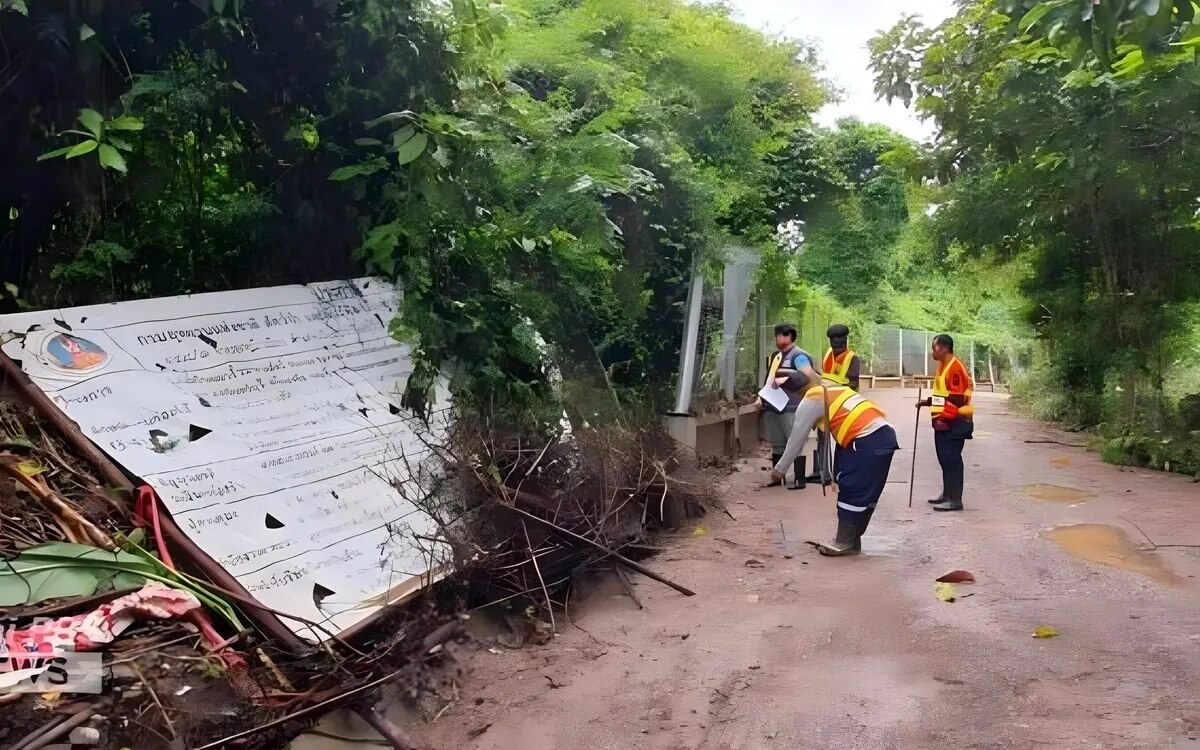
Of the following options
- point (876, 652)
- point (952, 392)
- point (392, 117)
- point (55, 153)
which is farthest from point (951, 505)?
point (55, 153)

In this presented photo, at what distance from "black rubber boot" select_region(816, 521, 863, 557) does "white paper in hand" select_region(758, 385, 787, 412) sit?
1.75 m

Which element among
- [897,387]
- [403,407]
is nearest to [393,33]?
[403,407]

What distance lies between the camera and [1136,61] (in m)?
6.29

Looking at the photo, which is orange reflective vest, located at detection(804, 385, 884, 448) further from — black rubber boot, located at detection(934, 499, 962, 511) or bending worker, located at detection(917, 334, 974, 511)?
black rubber boot, located at detection(934, 499, 962, 511)

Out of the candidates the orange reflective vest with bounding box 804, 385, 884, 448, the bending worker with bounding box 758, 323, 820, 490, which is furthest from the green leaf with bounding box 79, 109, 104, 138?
the orange reflective vest with bounding box 804, 385, 884, 448

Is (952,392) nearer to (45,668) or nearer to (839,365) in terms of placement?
(839,365)

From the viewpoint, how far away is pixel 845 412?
22.8 feet

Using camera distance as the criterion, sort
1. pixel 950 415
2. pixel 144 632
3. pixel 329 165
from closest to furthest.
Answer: pixel 144 632 < pixel 329 165 < pixel 950 415

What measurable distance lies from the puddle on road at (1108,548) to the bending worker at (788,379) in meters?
2.19

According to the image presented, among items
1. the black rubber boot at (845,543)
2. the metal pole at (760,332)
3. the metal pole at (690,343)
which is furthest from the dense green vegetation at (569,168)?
the black rubber boot at (845,543)

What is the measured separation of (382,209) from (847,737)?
472cm

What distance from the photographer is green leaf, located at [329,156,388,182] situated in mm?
6297

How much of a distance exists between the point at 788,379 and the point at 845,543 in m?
1.33

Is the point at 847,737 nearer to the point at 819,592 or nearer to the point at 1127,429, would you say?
the point at 819,592
